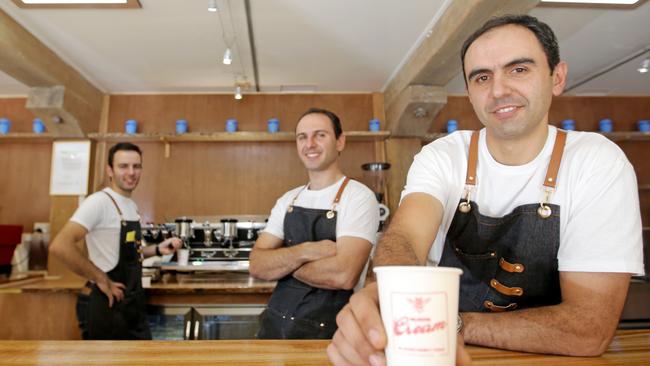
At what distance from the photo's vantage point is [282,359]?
877 mm

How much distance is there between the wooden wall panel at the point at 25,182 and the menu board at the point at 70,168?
26 cm

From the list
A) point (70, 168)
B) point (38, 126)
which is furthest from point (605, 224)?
point (38, 126)

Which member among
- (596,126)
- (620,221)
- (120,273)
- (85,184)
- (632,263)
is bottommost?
(120,273)

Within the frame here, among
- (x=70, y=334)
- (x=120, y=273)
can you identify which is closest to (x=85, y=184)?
(x=70, y=334)

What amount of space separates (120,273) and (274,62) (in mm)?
2341

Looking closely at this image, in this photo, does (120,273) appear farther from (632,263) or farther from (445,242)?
(632,263)

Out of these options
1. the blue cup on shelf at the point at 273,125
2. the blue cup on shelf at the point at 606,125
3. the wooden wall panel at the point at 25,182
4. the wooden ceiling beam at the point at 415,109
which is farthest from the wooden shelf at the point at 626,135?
the wooden wall panel at the point at 25,182

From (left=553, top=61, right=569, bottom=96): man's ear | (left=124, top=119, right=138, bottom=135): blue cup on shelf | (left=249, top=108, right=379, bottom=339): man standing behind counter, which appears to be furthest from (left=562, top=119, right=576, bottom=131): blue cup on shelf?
(left=124, top=119, right=138, bottom=135): blue cup on shelf

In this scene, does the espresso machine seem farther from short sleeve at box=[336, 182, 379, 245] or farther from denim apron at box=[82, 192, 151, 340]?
short sleeve at box=[336, 182, 379, 245]

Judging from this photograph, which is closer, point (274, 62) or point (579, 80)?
point (274, 62)

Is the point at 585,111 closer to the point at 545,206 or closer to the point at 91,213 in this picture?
the point at 545,206

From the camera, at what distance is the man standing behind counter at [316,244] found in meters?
1.80

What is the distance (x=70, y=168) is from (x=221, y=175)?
1634mm

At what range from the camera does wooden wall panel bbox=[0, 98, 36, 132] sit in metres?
4.69
